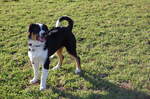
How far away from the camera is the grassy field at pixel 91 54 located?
4.94 metres

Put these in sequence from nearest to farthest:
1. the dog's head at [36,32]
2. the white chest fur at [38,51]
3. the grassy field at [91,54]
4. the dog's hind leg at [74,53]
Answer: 1. the dog's head at [36,32]
2. the white chest fur at [38,51]
3. the grassy field at [91,54]
4. the dog's hind leg at [74,53]

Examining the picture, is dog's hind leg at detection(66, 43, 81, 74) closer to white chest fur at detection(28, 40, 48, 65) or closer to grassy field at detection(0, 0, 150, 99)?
grassy field at detection(0, 0, 150, 99)

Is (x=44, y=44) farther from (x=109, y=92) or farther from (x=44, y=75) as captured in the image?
(x=109, y=92)

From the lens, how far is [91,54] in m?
6.41

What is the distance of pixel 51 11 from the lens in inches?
405

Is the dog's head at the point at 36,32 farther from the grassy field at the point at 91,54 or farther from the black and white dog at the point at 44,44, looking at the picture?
the grassy field at the point at 91,54

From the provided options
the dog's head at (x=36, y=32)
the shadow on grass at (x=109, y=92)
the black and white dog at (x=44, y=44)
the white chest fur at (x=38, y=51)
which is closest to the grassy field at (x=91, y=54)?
the shadow on grass at (x=109, y=92)

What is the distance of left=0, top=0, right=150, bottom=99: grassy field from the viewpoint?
4.94 metres

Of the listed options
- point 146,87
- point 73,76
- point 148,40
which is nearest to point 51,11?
point 148,40

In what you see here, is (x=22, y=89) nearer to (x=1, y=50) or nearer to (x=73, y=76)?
(x=73, y=76)

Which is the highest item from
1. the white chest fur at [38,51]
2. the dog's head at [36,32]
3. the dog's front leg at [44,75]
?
the dog's head at [36,32]

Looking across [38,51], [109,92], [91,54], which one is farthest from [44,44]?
[91,54]

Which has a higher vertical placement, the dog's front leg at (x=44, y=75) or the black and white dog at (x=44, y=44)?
the black and white dog at (x=44, y=44)

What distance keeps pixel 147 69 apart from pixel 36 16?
527cm
